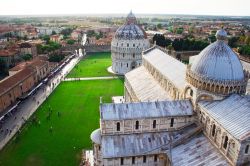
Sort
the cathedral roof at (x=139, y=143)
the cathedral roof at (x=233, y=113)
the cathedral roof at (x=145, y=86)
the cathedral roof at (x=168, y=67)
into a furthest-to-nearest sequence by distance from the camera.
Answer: the cathedral roof at (x=145, y=86) → the cathedral roof at (x=168, y=67) → the cathedral roof at (x=139, y=143) → the cathedral roof at (x=233, y=113)

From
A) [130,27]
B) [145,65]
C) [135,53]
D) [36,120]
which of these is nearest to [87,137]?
[36,120]

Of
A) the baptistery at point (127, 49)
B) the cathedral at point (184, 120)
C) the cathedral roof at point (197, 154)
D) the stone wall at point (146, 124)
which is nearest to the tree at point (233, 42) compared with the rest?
the baptistery at point (127, 49)

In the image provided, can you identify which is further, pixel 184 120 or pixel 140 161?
pixel 184 120

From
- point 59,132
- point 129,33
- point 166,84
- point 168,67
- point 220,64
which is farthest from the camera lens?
point 129,33

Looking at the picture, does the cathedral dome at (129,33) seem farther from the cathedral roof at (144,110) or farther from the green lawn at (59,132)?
the cathedral roof at (144,110)

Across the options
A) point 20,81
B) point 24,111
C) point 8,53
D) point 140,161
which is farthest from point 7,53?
point 140,161

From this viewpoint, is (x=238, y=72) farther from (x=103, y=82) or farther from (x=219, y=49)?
(x=103, y=82)

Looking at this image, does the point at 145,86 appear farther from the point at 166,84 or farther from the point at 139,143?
the point at 139,143
